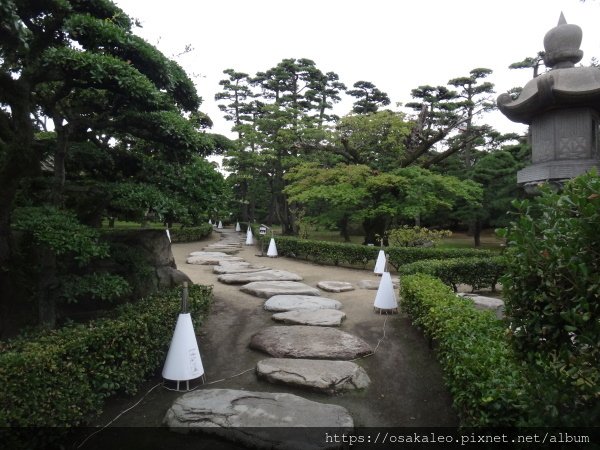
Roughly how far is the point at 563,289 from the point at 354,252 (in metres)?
10.7

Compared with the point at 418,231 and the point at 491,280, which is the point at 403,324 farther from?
the point at 418,231

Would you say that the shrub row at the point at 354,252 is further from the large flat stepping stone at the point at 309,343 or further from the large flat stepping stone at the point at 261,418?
the large flat stepping stone at the point at 261,418

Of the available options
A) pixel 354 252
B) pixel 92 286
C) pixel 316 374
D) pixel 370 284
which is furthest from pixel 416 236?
pixel 92 286

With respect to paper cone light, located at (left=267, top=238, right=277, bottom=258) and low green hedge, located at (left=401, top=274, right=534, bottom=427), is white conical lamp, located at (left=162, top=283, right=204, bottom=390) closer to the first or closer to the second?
low green hedge, located at (left=401, top=274, right=534, bottom=427)

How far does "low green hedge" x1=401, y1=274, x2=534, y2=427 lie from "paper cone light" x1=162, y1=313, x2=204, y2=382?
2735 millimetres

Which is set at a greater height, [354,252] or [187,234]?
[187,234]

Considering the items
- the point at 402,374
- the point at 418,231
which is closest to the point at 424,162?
the point at 418,231

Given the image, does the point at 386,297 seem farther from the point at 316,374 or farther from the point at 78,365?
the point at 78,365

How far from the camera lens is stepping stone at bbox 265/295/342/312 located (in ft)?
22.9

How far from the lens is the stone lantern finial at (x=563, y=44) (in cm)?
638

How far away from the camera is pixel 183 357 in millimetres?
4262

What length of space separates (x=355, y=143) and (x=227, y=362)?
40.8 ft

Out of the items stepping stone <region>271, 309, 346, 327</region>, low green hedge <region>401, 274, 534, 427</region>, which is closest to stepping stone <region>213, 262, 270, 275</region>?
stepping stone <region>271, 309, 346, 327</region>

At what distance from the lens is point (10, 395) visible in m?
2.80
